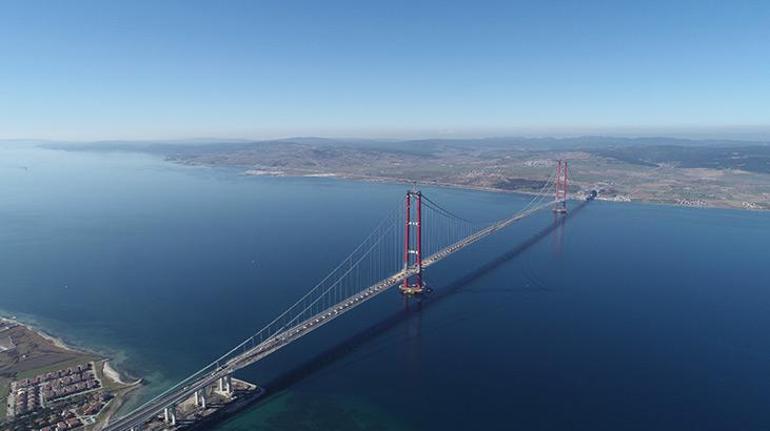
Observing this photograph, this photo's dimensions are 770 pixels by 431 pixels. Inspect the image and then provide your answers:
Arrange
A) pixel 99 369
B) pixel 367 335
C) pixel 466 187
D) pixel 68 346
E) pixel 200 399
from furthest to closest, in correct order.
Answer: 1. pixel 466 187
2. pixel 367 335
3. pixel 68 346
4. pixel 99 369
5. pixel 200 399

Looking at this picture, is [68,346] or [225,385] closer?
[225,385]

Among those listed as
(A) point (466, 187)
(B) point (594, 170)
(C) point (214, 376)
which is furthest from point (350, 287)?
(B) point (594, 170)

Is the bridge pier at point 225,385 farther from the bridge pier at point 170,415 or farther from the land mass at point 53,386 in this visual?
the land mass at point 53,386

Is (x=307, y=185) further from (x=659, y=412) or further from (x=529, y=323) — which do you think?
(x=659, y=412)

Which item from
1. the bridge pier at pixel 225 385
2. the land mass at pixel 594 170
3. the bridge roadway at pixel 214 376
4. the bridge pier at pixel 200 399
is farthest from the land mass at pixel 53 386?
the land mass at pixel 594 170

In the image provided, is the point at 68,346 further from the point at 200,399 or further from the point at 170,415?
the point at 170,415

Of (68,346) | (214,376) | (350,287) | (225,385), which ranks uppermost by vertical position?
(214,376)

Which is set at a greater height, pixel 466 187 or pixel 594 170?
pixel 594 170
